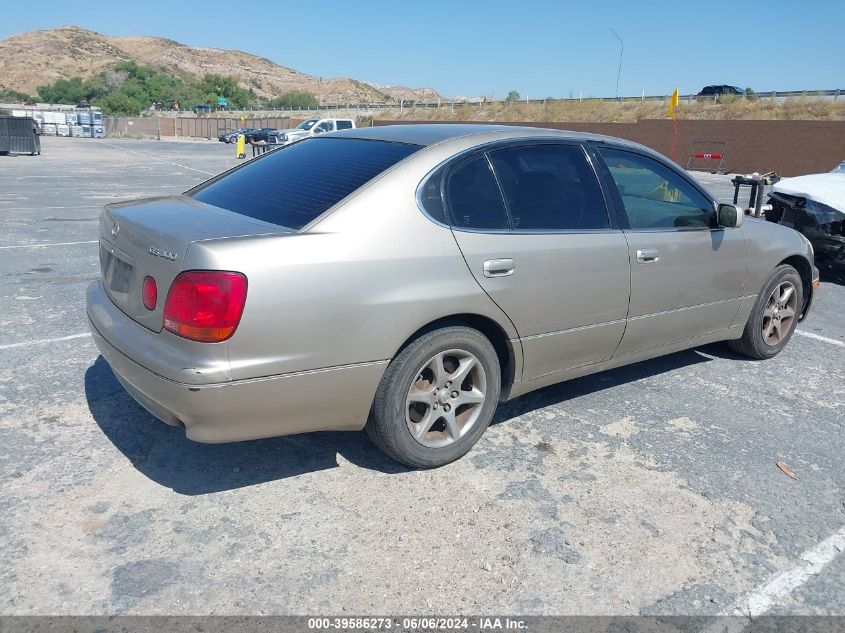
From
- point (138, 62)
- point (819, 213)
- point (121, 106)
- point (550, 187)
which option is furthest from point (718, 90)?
point (138, 62)

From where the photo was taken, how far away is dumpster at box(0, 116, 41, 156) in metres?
27.5

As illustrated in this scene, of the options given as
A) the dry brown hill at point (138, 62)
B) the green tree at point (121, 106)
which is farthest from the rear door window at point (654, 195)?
the dry brown hill at point (138, 62)

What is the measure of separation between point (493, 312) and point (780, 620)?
5.68 feet

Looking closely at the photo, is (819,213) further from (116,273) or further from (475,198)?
(116,273)

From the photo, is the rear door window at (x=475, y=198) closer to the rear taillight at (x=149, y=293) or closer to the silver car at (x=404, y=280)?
the silver car at (x=404, y=280)

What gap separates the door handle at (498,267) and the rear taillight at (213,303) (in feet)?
3.94

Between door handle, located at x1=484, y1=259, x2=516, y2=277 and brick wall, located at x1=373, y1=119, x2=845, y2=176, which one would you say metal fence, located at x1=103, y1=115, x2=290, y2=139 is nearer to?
brick wall, located at x1=373, y1=119, x2=845, y2=176

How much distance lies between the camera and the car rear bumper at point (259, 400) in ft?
9.57

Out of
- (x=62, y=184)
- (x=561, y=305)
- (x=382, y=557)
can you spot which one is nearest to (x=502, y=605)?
(x=382, y=557)

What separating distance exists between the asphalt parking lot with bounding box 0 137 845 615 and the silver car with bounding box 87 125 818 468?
0.36 metres

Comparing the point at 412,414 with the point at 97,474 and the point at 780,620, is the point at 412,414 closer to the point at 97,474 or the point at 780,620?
the point at 97,474

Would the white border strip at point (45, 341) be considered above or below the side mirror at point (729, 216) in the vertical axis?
below

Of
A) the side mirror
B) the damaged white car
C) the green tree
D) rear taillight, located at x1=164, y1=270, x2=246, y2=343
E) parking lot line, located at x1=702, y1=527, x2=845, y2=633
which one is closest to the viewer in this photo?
parking lot line, located at x1=702, y1=527, x2=845, y2=633

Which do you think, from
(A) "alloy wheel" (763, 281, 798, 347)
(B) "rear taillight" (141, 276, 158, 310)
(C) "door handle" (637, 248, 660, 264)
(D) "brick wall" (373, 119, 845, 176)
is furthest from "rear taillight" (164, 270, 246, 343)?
(D) "brick wall" (373, 119, 845, 176)
